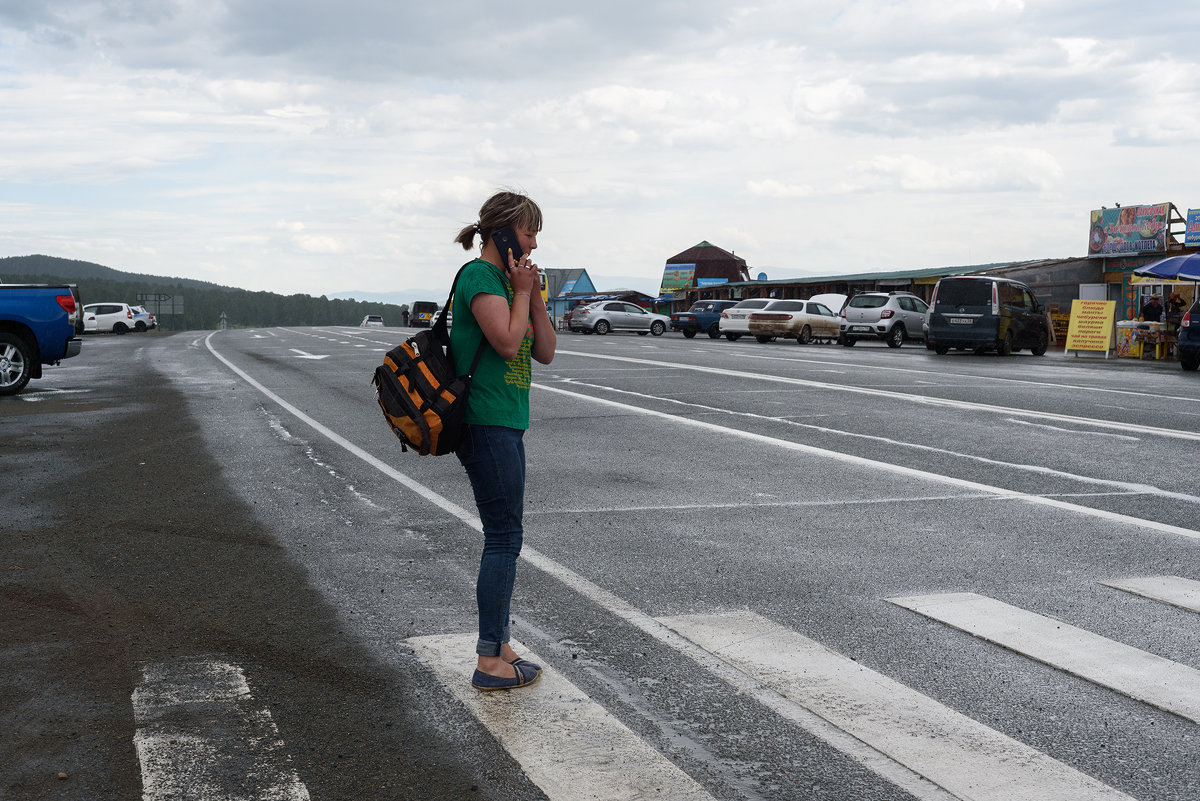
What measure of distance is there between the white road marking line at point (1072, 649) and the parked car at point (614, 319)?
149ft

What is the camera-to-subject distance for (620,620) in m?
5.03

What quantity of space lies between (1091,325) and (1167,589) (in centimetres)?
2657

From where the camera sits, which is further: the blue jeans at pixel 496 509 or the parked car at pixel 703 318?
the parked car at pixel 703 318

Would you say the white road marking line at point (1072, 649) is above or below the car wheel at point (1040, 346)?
below

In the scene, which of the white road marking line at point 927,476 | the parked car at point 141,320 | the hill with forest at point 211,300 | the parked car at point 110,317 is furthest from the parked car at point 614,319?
the hill with forest at point 211,300

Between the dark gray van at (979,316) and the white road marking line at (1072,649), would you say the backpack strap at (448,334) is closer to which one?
the white road marking line at (1072,649)

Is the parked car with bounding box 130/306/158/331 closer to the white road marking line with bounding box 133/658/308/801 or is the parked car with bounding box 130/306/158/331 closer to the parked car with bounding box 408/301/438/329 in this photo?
the parked car with bounding box 408/301/438/329

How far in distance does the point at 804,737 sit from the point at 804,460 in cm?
629

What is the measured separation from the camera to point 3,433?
1180 cm

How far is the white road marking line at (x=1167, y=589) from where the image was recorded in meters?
5.31

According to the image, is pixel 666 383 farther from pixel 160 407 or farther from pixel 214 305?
pixel 214 305

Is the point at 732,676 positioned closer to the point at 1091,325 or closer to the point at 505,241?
the point at 505,241

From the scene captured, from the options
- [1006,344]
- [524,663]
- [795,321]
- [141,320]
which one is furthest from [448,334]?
[141,320]

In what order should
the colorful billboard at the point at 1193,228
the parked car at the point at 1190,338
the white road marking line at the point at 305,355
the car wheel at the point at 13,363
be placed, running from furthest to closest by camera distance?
the colorful billboard at the point at 1193,228
the white road marking line at the point at 305,355
the parked car at the point at 1190,338
the car wheel at the point at 13,363
